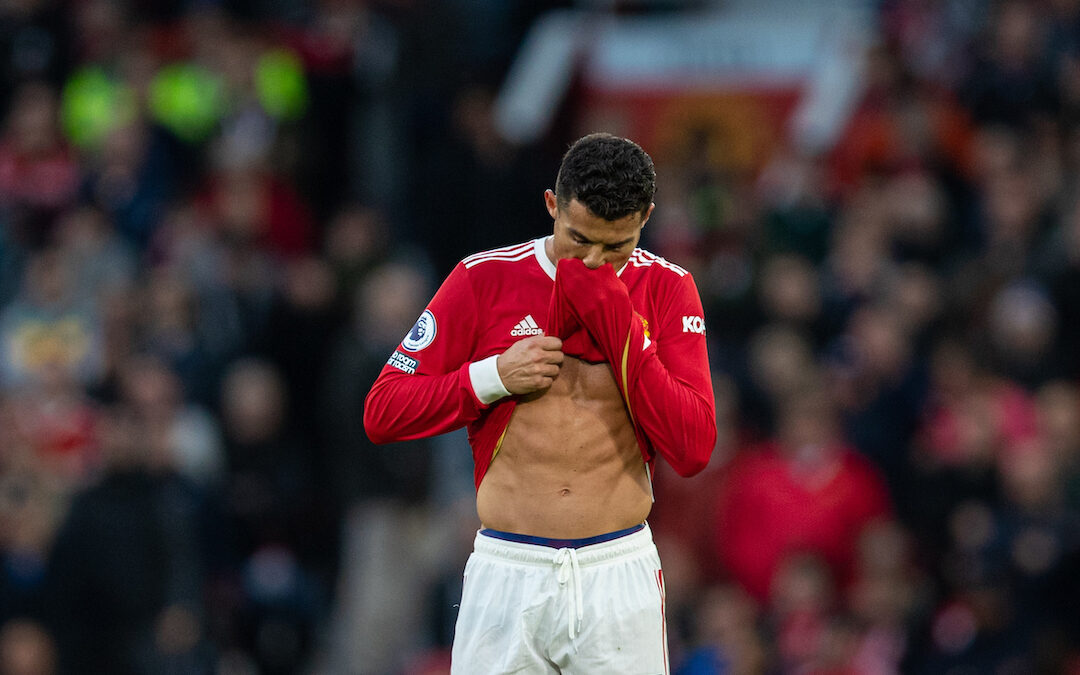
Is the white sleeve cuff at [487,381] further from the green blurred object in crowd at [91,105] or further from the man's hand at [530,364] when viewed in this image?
the green blurred object in crowd at [91,105]

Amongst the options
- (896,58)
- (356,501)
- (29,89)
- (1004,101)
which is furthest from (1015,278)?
(29,89)

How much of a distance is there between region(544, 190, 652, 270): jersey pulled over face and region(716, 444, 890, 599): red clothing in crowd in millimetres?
4937

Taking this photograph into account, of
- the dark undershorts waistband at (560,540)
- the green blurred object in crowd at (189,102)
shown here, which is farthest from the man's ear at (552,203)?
the green blurred object in crowd at (189,102)

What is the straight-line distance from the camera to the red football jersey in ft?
16.5

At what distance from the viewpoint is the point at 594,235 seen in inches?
198

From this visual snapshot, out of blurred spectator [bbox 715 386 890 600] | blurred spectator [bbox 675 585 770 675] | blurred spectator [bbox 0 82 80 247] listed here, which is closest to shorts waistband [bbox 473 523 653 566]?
blurred spectator [bbox 675 585 770 675]

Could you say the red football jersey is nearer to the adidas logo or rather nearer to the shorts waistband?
the adidas logo

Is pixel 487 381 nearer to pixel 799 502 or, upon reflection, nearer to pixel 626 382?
pixel 626 382

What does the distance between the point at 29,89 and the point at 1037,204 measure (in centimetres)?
799

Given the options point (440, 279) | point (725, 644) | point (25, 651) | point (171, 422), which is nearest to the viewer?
point (725, 644)

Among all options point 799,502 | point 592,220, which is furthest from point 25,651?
point 592,220

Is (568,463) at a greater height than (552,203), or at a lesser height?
lesser

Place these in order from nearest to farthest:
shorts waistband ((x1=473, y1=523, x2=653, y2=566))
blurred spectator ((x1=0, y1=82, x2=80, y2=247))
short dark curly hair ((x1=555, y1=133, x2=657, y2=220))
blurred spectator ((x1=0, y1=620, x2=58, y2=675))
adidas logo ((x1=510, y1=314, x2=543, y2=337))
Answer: short dark curly hair ((x1=555, y1=133, x2=657, y2=220)) < shorts waistband ((x1=473, y1=523, x2=653, y2=566)) < adidas logo ((x1=510, y1=314, x2=543, y2=337)) < blurred spectator ((x1=0, y1=620, x2=58, y2=675)) < blurred spectator ((x1=0, y1=82, x2=80, y2=247))

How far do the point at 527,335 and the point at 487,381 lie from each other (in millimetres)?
286
